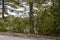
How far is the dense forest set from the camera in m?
8.83

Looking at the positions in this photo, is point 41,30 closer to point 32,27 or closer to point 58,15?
point 32,27

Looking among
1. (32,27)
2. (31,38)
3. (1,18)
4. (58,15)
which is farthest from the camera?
(1,18)

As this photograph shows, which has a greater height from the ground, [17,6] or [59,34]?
[17,6]

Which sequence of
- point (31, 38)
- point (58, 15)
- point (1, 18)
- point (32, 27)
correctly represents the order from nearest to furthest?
point (31, 38) < point (58, 15) < point (32, 27) < point (1, 18)

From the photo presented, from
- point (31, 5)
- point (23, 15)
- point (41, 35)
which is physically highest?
point (31, 5)

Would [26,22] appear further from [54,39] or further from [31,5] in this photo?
[54,39]

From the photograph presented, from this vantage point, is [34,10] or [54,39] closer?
[54,39]

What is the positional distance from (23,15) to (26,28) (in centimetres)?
78

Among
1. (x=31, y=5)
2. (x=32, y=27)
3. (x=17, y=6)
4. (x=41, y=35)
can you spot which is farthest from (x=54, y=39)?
(x=17, y=6)

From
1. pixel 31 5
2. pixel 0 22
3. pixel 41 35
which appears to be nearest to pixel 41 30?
pixel 41 35

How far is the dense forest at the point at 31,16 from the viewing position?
29.0ft

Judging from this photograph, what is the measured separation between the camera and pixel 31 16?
9.45 m

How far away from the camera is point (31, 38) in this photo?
809 cm

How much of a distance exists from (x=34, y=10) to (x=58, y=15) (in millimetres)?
1370
